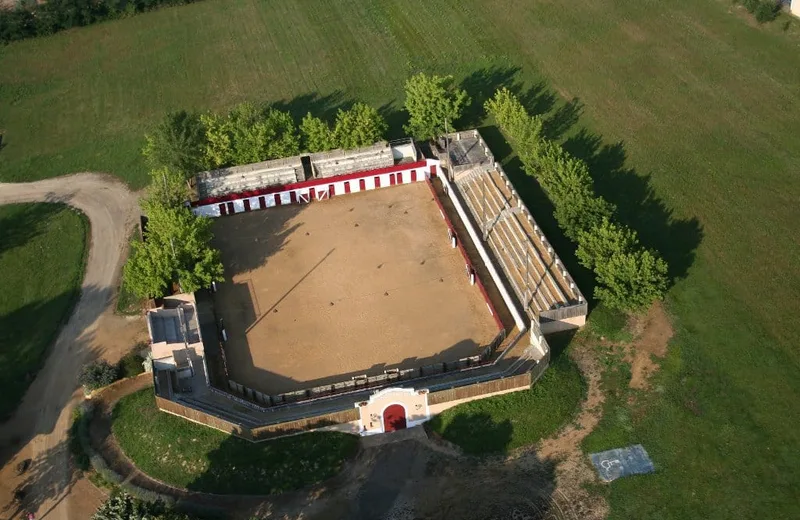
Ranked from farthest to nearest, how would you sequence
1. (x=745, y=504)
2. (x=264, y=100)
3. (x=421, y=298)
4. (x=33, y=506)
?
1. (x=264, y=100)
2. (x=421, y=298)
3. (x=33, y=506)
4. (x=745, y=504)

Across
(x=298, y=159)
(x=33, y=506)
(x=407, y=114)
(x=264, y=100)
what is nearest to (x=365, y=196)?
(x=298, y=159)

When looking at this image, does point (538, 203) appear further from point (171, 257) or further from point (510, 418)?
point (171, 257)

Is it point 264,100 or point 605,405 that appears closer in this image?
point 605,405

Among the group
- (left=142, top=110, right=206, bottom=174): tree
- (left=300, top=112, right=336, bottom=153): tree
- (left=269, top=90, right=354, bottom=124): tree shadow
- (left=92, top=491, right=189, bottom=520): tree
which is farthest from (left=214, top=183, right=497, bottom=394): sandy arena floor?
(left=269, top=90, right=354, bottom=124): tree shadow

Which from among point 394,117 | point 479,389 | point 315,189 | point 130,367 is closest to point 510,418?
point 479,389

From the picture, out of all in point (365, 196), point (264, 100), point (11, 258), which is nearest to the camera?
point (11, 258)

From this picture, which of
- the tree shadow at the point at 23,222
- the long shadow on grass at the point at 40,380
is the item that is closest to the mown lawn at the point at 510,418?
the long shadow on grass at the point at 40,380

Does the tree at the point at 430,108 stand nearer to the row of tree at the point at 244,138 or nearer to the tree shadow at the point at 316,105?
the row of tree at the point at 244,138

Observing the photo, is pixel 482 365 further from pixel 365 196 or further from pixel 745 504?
pixel 365 196
